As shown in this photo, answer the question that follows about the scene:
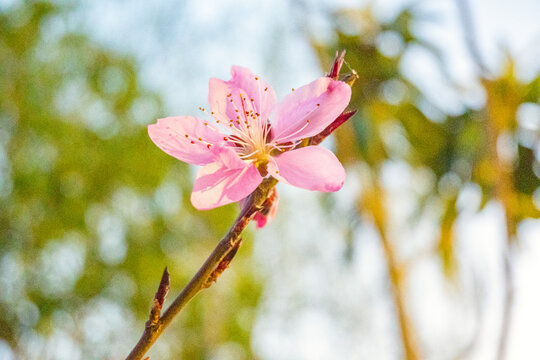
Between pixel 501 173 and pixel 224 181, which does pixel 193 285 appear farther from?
pixel 501 173

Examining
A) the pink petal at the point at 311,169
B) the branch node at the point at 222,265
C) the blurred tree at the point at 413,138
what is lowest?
the blurred tree at the point at 413,138

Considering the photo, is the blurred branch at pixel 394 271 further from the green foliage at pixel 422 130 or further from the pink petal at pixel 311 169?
the pink petal at pixel 311 169

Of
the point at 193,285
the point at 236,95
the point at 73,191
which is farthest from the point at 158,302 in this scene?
the point at 73,191

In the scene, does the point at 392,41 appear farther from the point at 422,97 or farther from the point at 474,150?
the point at 474,150

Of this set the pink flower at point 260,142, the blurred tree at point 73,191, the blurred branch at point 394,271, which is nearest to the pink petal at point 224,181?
the pink flower at point 260,142

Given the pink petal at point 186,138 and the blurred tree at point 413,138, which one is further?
the blurred tree at point 413,138
